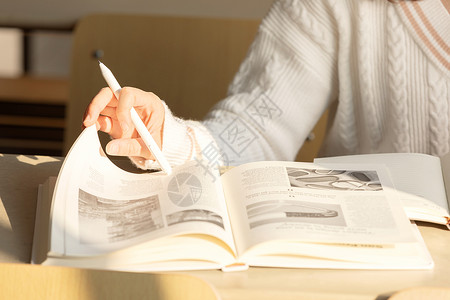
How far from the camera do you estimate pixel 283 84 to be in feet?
3.35

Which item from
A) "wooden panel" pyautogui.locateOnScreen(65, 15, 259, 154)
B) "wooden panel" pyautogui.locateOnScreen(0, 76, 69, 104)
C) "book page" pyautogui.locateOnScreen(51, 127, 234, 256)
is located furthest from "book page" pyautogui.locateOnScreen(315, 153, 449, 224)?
"wooden panel" pyautogui.locateOnScreen(0, 76, 69, 104)

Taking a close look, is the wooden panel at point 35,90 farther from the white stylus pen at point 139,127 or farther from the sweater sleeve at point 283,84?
the white stylus pen at point 139,127

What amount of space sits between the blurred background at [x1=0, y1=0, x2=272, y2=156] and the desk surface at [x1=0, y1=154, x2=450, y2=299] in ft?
3.68

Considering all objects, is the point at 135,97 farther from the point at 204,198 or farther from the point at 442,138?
the point at 442,138

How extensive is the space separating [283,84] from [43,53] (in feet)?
3.73

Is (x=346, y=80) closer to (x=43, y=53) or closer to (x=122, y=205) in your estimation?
(x=122, y=205)

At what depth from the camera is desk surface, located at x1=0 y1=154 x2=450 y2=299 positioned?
1.55 ft

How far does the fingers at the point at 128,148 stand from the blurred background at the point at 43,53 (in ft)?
3.28

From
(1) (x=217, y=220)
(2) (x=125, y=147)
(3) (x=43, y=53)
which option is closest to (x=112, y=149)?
(2) (x=125, y=147)

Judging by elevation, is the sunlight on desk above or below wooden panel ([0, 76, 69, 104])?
below

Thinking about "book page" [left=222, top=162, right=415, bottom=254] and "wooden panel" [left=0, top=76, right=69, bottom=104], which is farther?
"wooden panel" [left=0, top=76, right=69, bottom=104]

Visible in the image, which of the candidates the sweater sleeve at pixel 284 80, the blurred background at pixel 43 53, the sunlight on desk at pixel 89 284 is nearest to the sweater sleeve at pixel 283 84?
the sweater sleeve at pixel 284 80

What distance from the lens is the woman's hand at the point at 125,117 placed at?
66 cm

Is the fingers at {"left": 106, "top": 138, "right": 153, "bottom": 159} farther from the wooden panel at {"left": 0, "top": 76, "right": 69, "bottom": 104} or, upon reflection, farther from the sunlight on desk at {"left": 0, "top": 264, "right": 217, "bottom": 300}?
the wooden panel at {"left": 0, "top": 76, "right": 69, "bottom": 104}
